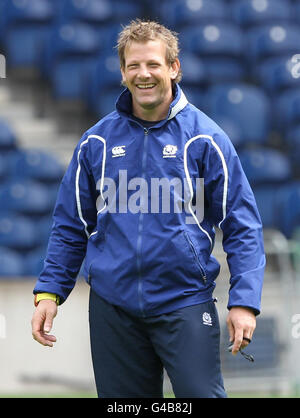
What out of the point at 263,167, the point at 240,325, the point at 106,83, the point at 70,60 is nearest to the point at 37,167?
the point at 106,83

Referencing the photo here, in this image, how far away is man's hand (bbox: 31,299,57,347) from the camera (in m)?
2.89

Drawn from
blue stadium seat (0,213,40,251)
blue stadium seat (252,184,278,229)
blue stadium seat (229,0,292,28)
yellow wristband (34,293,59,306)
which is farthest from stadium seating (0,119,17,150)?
yellow wristband (34,293,59,306)

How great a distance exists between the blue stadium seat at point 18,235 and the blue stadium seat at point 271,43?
3171 millimetres

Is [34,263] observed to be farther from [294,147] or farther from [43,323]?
[43,323]

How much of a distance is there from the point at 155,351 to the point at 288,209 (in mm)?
4955

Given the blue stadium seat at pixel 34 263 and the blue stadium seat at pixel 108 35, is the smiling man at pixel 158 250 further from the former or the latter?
the blue stadium seat at pixel 108 35

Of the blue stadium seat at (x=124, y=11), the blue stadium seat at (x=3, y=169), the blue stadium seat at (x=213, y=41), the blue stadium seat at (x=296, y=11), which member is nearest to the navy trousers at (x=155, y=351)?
the blue stadium seat at (x=3, y=169)

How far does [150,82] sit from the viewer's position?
284cm

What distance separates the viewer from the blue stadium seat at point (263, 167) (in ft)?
25.6

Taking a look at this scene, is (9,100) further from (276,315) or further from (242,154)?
(276,315)

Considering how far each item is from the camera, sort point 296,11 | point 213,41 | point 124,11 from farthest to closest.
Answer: point 296,11 → point 124,11 → point 213,41

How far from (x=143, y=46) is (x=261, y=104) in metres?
5.67

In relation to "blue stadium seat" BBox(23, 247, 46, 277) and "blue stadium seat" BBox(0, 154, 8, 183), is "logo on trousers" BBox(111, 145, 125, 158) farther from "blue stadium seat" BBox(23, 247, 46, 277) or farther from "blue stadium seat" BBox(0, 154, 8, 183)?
"blue stadium seat" BBox(0, 154, 8, 183)

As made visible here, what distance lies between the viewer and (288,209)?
7.63 metres
